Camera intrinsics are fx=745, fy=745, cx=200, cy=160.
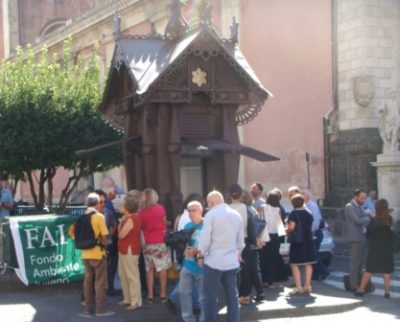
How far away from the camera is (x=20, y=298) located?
11562 mm

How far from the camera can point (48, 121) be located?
18922mm

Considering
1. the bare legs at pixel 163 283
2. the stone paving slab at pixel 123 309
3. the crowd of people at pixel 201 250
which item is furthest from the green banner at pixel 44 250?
the bare legs at pixel 163 283

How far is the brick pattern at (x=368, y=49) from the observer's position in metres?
23.1

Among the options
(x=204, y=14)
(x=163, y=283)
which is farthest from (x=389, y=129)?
(x=163, y=283)

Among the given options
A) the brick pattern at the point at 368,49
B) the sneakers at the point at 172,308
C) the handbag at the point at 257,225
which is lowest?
the sneakers at the point at 172,308

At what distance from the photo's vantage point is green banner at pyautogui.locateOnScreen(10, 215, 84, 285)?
38.8 feet

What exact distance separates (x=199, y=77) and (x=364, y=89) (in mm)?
12442

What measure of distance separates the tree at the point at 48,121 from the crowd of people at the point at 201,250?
7335mm

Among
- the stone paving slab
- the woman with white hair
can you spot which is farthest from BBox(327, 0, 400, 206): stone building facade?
the woman with white hair

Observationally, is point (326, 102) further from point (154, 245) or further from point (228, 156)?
point (154, 245)

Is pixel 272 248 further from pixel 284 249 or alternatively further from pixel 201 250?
pixel 201 250

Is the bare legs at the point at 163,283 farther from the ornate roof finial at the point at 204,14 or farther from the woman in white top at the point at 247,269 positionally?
the ornate roof finial at the point at 204,14

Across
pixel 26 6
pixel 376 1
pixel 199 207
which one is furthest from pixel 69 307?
pixel 26 6

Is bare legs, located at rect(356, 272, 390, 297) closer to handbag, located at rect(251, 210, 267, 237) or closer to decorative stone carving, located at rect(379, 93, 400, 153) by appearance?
handbag, located at rect(251, 210, 267, 237)
